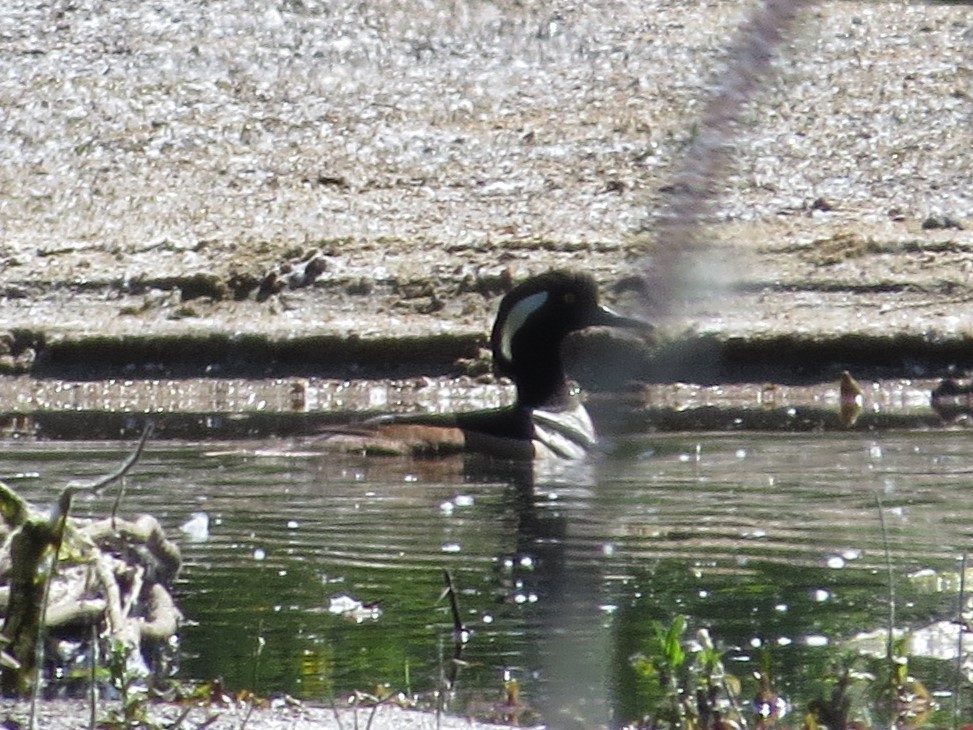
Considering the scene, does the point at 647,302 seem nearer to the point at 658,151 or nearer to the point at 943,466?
the point at 943,466

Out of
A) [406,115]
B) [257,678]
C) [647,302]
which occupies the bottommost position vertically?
[257,678]

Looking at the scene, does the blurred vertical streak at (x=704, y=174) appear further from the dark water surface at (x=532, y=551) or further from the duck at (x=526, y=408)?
the duck at (x=526, y=408)

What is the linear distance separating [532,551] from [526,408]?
3.99 m

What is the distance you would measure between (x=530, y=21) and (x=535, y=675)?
11.5m

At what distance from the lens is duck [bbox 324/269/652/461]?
10.2 meters

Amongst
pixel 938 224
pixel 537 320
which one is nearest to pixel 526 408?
pixel 537 320

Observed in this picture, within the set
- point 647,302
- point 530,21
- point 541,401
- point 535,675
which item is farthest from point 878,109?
point 647,302

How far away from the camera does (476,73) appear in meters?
15.7

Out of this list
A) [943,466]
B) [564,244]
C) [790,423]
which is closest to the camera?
[943,466]

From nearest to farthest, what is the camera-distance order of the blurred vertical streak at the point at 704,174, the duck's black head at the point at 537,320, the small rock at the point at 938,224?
the blurred vertical streak at the point at 704,174 < the duck's black head at the point at 537,320 < the small rock at the point at 938,224

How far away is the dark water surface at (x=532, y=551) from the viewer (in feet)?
17.4

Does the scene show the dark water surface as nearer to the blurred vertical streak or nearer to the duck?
the duck

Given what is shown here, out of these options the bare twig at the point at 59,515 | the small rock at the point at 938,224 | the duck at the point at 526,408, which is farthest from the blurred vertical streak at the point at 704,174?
the small rock at the point at 938,224

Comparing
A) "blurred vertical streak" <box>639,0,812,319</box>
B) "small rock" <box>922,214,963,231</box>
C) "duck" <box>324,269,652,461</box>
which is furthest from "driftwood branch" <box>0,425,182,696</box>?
"small rock" <box>922,214,963,231</box>
